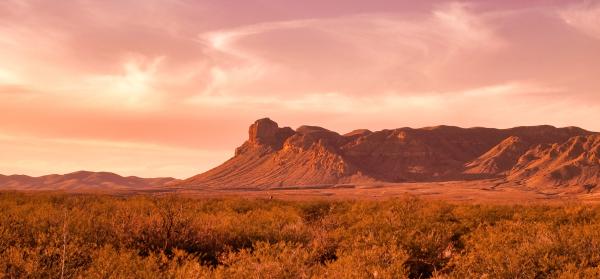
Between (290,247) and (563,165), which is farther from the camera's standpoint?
(563,165)

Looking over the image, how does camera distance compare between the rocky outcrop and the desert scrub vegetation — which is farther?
the rocky outcrop

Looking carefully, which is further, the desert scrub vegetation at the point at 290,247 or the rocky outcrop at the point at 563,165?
the rocky outcrop at the point at 563,165

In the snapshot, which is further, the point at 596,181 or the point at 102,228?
the point at 596,181

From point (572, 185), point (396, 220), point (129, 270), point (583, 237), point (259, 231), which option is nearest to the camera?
point (129, 270)

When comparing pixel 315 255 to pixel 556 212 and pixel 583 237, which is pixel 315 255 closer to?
pixel 583 237

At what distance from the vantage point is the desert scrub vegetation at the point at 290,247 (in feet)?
31.2

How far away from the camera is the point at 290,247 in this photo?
11672mm

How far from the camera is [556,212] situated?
19766 millimetres

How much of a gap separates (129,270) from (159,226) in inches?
161

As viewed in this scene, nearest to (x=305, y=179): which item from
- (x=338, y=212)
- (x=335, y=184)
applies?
(x=335, y=184)

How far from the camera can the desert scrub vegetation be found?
951 cm

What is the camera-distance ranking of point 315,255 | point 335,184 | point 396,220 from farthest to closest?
point 335,184 → point 396,220 → point 315,255

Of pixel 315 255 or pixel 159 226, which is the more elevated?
pixel 159 226

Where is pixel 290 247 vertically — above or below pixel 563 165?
below
